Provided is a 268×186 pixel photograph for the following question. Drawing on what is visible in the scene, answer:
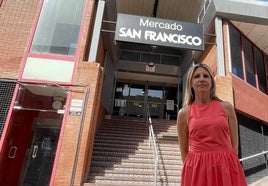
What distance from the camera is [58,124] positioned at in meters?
7.26

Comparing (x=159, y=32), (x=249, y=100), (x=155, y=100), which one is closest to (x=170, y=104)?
(x=155, y=100)

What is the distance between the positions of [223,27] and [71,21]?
5.45m

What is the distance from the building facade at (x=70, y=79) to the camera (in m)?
6.89

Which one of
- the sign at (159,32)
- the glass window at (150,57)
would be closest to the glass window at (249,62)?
the sign at (159,32)

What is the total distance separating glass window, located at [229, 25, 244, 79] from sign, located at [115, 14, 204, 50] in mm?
1494

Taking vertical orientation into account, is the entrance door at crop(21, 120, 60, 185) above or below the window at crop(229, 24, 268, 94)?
below

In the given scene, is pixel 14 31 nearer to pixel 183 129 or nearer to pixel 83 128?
pixel 83 128

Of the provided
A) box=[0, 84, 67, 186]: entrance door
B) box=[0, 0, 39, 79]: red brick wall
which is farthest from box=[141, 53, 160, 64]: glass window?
box=[0, 84, 67, 186]: entrance door

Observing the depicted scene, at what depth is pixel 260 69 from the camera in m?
10.9

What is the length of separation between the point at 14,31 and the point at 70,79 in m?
2.54

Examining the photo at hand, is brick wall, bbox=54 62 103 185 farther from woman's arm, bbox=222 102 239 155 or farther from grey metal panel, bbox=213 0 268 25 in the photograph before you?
woman's arm, bbox=222 102 239 155

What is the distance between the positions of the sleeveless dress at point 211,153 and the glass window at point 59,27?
6714 millimetres

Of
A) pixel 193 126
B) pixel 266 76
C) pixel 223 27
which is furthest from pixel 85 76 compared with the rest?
pixel 266 76

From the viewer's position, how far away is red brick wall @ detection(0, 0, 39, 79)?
745cm
